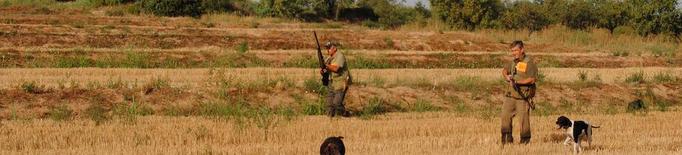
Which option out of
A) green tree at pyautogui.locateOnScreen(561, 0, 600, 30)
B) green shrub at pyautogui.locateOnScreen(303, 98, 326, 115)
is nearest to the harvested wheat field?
green shrub at pyautogui.locateOnScreen(303, 98, 326, 115)

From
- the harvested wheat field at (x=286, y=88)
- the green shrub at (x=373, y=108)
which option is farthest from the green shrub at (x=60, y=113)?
the green shrub at (x=373, y=108)

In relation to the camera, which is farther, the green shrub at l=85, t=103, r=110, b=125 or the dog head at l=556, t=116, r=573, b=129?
the green shrub at l=85, t=103, r=110, b=125

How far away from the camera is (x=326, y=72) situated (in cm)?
1641

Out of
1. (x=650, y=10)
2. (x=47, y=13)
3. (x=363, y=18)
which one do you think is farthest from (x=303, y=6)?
(x=650, y=10)

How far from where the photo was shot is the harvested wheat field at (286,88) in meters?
13.4

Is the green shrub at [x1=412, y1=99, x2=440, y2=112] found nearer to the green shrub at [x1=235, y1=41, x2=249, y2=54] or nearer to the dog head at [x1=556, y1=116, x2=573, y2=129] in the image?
the dog head at [x1=556, y1=116, x2=573, y2=129]

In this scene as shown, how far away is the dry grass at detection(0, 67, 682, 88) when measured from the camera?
22.2 metres

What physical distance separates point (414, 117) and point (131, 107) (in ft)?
17.1

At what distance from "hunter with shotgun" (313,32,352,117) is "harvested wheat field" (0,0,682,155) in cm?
36

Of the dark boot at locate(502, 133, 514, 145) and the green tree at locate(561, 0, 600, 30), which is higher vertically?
the green tree at locate(561, 0, 600, 30)

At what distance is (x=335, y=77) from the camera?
16.6 metres

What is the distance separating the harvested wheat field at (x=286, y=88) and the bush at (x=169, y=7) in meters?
0.10

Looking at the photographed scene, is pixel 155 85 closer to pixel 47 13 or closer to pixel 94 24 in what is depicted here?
pixel 94 24

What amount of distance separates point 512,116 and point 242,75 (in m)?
12.5
